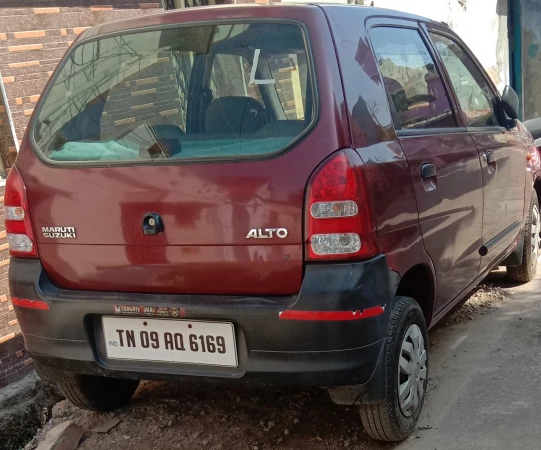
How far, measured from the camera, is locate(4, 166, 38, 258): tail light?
9.75ft

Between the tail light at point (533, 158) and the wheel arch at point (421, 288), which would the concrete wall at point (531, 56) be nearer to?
the tail light at point (533, 158)

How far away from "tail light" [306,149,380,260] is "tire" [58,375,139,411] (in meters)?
1.39

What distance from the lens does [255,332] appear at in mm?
2643

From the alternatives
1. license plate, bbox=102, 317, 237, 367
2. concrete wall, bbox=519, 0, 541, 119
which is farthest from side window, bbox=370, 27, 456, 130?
concrete wall, bbox=519, 0, 541, 119

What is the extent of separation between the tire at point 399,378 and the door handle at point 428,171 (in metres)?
0.56

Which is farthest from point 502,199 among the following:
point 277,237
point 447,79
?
point 277,237

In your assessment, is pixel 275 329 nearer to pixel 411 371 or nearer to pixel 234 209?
pixel 234 209

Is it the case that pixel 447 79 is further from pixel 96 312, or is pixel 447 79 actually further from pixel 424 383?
pixel 96 312

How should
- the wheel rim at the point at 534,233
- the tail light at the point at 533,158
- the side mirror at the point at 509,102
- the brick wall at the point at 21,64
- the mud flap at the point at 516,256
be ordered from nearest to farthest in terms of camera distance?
1. the side mirror at the point at 509,102
2. the brick wall at the point at 21,64
3. the tail light at the point at 533,158
4. the mud flap at the point at 516,256
5. the wheel rim at the point at 534,233

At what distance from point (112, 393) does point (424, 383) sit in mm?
1536

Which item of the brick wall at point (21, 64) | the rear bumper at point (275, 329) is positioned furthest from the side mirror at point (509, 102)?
the brick wall at point (21, 64)

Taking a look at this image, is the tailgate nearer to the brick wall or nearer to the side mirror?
the brick wall

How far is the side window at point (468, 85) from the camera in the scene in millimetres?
3982

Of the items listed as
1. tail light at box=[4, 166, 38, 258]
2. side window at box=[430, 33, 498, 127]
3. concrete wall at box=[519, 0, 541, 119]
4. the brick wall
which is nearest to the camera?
tail light at box=[4, 166, 38, 258]
